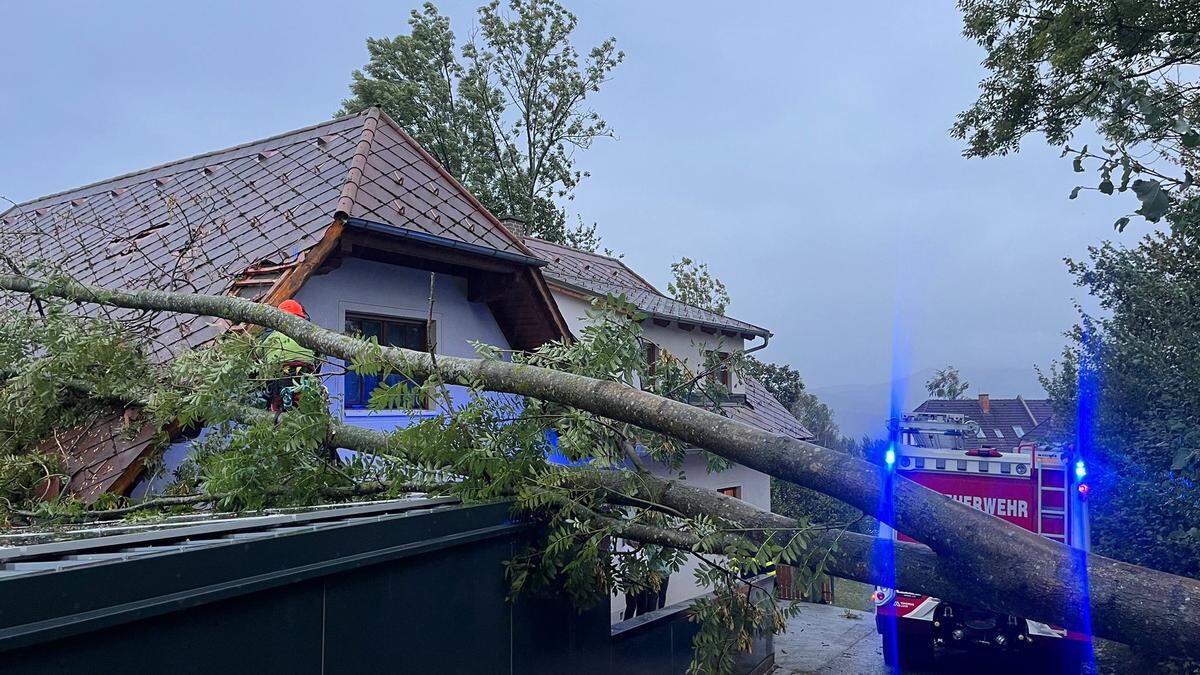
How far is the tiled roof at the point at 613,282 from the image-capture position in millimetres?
13891

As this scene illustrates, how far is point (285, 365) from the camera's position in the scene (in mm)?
4934

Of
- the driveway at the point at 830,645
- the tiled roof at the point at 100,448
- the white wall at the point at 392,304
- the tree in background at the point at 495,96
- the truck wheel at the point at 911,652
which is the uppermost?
the tree in background at the point at 495,96

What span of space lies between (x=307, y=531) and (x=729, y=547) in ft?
5.04

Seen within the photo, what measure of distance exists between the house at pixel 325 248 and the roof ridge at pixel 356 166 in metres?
0.02

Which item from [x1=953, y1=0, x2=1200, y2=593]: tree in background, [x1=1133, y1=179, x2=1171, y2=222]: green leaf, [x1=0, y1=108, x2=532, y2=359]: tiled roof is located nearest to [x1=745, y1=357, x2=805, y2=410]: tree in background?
[x1=953, y1=0, x2=1200, y2=593]: tree in background

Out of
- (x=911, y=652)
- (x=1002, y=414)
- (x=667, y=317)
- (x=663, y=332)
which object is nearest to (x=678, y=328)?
(x=663, y=332)

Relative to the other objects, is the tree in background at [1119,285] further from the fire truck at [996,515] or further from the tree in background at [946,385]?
the tree in background at [946,385]

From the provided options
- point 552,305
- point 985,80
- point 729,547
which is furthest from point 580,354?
point 985,80

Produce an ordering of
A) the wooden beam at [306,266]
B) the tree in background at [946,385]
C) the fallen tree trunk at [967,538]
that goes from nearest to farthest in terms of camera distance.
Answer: the fallen tree trunk at [967,538] < the wooden beam at [306,266] < the tree in background at [946,385]

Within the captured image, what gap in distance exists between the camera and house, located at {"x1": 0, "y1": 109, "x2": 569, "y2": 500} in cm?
734

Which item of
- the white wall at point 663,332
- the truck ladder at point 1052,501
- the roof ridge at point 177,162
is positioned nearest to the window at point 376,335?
the roof ridge at point 177,162

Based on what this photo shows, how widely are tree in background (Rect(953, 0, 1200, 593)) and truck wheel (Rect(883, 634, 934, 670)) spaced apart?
295 centimetres

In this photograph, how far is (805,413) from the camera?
1652 inches

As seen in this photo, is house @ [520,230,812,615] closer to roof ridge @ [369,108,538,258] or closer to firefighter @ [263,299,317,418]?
roof ridge @ [369,108,538,258]
